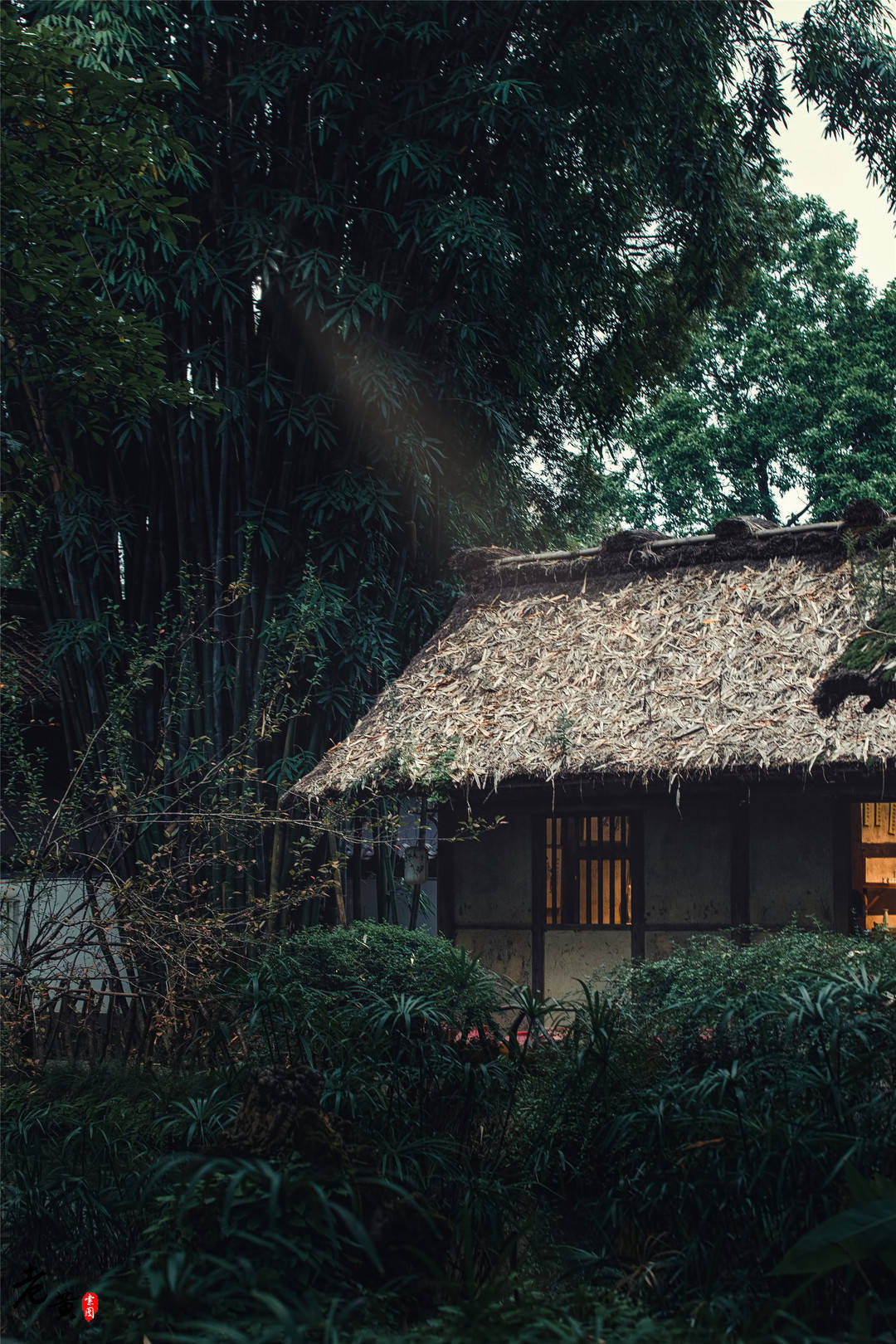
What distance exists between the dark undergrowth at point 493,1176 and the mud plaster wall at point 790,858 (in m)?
3.88

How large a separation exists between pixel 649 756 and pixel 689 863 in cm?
150

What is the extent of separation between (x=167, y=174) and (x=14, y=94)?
168 inches

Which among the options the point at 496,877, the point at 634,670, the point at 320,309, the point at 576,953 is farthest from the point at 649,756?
the point at 320,309

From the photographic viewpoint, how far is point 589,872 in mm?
10094

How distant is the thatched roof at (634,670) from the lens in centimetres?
867

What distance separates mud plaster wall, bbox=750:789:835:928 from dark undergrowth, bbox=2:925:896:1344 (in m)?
3.88

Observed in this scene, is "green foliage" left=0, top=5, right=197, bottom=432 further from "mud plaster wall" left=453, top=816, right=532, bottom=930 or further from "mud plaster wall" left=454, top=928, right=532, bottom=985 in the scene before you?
"mud plaster wall" left=454, top=928, right=532, bottom=985

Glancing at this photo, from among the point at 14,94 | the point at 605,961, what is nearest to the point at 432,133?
the point at 14,94

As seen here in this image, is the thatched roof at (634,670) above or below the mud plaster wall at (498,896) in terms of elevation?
above

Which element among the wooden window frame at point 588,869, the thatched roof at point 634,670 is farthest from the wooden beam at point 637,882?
the thatched roof at point 634,670

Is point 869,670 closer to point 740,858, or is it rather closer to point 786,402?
point 740,858

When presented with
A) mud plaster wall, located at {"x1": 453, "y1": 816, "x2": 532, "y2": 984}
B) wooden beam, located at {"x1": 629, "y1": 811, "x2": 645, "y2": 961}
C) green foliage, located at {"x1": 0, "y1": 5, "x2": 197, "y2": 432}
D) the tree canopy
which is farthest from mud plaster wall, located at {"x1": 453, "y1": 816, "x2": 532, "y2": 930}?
green foliage, located at {"x1": 0, "y1": 5, "x2": 197, "y2": 432}

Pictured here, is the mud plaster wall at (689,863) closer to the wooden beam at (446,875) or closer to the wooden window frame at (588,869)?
the wooden window frame at (588,869)

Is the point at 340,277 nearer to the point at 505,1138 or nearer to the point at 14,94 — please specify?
the point at 14,94
